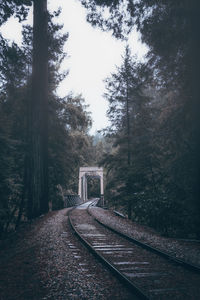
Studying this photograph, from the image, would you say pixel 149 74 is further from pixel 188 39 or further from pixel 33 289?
pixel 33 289

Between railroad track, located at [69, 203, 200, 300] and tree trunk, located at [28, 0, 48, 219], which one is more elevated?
tree trunk, located at [28, 0, 48, 219]

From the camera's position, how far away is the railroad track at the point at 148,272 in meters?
3.74

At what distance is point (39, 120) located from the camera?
1149 cm

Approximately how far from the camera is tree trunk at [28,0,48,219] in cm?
1112

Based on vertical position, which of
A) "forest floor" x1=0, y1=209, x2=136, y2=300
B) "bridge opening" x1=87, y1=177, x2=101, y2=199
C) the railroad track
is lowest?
"forest floor" x1=0, y1=209, x2=136, y2=300

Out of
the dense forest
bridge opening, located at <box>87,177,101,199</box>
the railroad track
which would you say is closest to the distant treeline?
the dense forest

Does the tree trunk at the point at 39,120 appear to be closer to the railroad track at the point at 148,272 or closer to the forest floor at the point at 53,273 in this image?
the forest floor at the point at 53,273

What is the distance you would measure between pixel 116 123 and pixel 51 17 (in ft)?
21.8

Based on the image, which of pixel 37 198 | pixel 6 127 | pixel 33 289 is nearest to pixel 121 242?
pixel 33 289

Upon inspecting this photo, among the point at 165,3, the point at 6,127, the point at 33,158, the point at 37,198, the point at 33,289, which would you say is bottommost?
the point at 33,289

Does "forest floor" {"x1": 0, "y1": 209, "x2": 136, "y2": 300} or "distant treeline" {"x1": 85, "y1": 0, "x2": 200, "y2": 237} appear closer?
"forest floor" {"x1": 0, "y1": 209, "x2": 136, "y2": 300}

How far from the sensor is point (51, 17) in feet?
37.9

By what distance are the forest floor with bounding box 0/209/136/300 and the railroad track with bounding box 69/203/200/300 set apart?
22cm

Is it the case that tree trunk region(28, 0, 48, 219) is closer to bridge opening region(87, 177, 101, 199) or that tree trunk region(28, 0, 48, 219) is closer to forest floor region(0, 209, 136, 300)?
forest floor region(0, 209, 136, 300)
